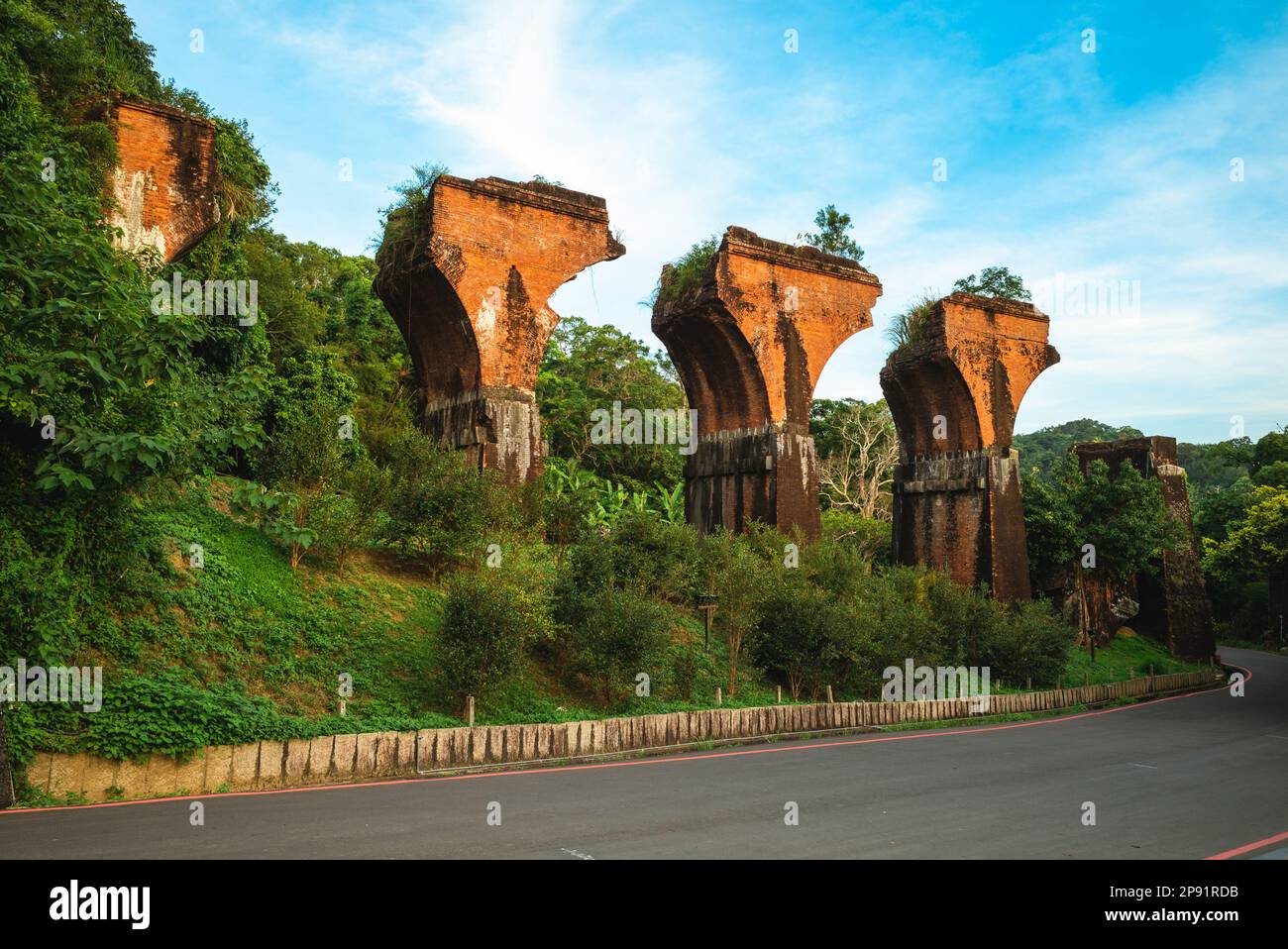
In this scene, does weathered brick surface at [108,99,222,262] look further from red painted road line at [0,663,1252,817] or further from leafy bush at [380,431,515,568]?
red painted road line at [0,663,1252,817]

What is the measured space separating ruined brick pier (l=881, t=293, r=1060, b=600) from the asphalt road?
12.5m

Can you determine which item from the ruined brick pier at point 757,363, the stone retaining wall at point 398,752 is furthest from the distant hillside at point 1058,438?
the stone retaining wall at point 398,752

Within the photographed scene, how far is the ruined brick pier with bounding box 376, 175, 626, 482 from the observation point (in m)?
17.5

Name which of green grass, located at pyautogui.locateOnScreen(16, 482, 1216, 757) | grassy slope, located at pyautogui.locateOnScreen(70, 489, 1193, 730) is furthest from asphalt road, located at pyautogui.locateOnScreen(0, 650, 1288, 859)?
grassy slope, located at pyautogui.locateOnScreen(70, 489, 1193, 730)

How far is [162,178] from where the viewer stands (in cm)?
1441

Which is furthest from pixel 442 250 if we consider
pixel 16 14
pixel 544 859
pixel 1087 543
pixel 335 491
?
pixel 1087 543

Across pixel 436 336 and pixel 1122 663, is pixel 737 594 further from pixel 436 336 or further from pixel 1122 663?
pixel 1122 663

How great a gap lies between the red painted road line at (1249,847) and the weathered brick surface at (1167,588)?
21.6m

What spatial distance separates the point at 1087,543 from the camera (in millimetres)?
27078

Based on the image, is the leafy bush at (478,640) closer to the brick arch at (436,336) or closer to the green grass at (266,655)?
the green grass at (266,655)

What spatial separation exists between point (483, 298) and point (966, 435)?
13628mm

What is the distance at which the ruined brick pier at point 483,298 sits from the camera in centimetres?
1753

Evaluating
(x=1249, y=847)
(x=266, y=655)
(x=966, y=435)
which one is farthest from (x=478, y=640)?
(x=966, y=435)

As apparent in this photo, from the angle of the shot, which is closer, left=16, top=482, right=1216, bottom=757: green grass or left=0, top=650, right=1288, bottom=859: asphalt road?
left=0, top=650, right=1288, bottom=859: asphalt road
